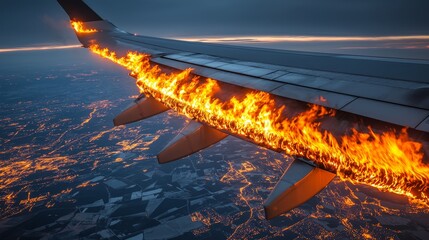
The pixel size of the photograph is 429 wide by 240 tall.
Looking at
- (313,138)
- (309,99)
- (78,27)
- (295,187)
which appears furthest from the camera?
(78,27)

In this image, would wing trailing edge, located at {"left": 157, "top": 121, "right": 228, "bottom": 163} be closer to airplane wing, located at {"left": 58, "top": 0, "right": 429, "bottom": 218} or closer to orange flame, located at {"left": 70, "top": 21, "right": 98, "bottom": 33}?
airplane wing, located at {"left": 58, "top": 0, "right": 429, "bottom": 218}

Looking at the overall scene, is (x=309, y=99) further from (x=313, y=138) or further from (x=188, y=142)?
(x=188, y=142)

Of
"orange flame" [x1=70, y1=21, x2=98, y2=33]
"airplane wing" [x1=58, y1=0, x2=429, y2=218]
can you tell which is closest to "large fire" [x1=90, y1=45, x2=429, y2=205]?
"airplane wing" [x1=58, y1=0, x2=429, y2=218]

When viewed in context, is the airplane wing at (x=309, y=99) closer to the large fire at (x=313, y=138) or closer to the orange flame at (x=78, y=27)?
the large fire at (x=313, y=138)

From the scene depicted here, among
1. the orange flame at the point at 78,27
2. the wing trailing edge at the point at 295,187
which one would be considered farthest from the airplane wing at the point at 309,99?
the orange flame at the point at 78,27

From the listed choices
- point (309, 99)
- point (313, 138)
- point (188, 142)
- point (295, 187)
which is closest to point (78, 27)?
point (188, 142)

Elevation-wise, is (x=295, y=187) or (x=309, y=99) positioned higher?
(x=309, y=99)

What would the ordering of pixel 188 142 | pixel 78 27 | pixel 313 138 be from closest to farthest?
pixel 313 138
pixel 188 142
pixel 78 27

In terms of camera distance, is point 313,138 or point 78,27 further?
point 78,27

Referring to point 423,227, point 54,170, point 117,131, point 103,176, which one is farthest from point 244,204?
point 117,131
